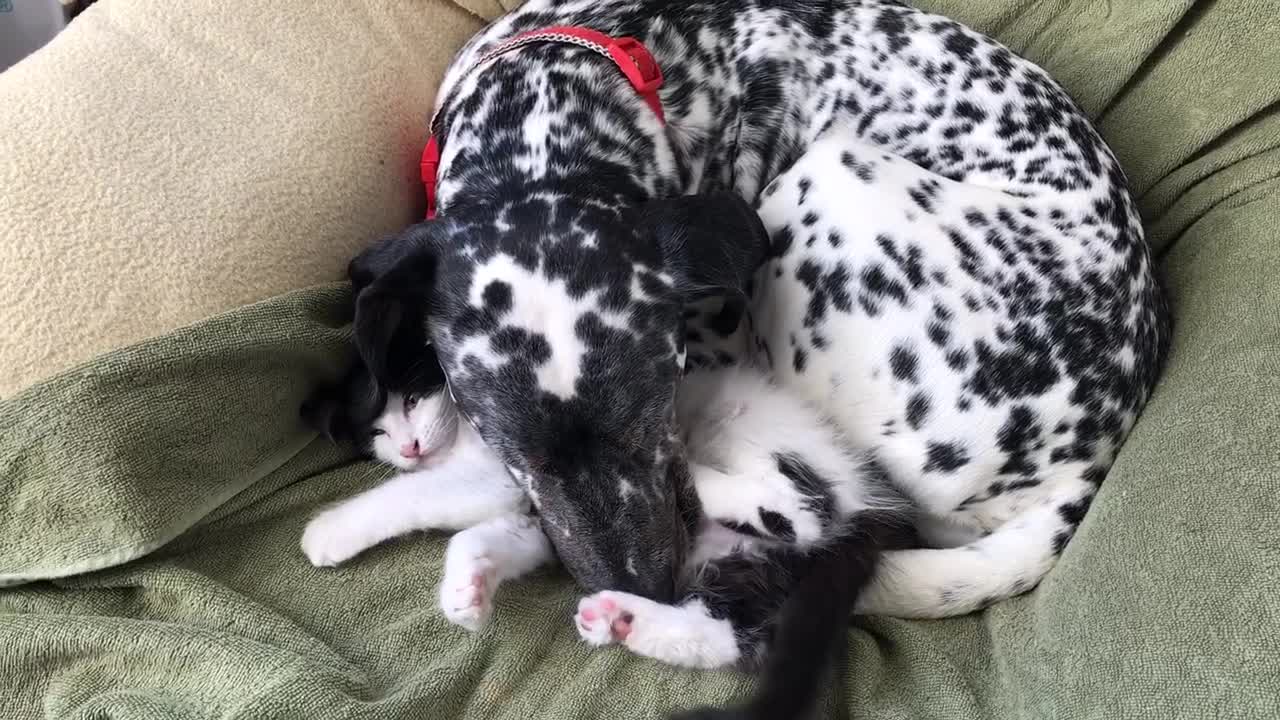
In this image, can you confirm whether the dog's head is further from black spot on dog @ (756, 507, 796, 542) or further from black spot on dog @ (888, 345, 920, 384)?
black spot on dog @ (888, 345, 920, 384)

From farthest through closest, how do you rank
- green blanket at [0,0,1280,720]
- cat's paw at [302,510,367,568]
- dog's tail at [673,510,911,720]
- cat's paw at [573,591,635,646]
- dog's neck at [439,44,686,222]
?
1. dog's neck at [439,44,686,222]
2. cat's paw at [302,510,367,568]
3. cat's paw at [573,591,635,646]
4. green blanket at [0,0,1280,720]
5. dog's tail at [673,510,911,720]

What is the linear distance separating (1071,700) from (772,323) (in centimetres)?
84

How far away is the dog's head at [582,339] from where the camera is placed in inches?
57.3

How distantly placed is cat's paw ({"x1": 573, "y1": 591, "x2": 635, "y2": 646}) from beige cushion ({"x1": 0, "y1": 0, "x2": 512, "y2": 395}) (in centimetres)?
89

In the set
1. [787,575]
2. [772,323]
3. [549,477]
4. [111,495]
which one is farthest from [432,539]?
[772,323]

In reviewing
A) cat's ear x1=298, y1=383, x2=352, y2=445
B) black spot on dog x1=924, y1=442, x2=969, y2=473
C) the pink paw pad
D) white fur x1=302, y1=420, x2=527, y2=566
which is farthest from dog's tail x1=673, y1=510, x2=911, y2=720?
cat's ear x1=298, y1=383, x2=352, y2=445

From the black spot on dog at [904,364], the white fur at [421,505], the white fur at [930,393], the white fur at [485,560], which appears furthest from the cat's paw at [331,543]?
the black spot on dog at [904,364]

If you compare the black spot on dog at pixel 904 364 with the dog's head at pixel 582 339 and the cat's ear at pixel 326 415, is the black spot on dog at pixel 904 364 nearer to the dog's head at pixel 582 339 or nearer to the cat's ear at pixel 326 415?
the dog's head at pixel 582 339

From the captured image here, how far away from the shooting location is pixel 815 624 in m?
1.33

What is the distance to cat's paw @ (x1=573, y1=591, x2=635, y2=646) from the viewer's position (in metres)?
1.45

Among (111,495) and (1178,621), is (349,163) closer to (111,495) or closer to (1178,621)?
(111,495)

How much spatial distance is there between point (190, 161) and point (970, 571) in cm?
166

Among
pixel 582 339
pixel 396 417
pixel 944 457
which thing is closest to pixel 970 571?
pixel 944 457

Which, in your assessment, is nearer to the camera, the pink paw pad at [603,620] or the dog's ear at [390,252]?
the pink paw pad at [603,620]
